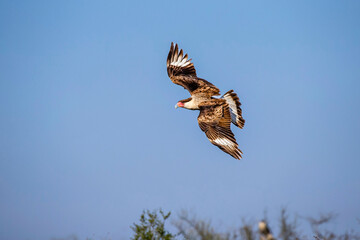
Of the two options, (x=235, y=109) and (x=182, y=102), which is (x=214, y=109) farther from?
(x=182, y=102)

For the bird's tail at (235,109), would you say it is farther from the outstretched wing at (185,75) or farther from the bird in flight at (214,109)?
the outstretched wing at (185,75)

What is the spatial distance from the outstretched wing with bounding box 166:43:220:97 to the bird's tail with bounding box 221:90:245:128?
0.66m

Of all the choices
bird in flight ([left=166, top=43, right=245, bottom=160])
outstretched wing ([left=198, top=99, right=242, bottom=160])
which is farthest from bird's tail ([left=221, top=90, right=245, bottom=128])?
outstretched wing ([left=198, top=99, right=242, bottom=160])

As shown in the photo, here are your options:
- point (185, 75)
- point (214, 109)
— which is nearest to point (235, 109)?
point (214, 109)

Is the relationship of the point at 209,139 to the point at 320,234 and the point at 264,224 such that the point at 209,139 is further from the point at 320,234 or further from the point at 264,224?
the point at 264,224

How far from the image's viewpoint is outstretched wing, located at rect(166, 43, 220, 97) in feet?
51.1

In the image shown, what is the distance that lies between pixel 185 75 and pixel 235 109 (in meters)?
2.83

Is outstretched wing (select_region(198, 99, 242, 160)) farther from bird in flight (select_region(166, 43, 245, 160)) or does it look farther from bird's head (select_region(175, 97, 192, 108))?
bird's head (select_region(175, 97, 192, 108))

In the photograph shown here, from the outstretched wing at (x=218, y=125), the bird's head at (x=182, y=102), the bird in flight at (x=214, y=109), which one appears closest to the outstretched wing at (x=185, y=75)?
the bird in flight at (x=214, y=109)

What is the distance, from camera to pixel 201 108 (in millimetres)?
14812

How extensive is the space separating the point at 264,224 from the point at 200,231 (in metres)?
3.40

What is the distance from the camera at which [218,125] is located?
14.1 m

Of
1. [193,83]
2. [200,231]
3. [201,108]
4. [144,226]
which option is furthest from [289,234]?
[193,83]

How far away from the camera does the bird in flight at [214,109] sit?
13836mm
